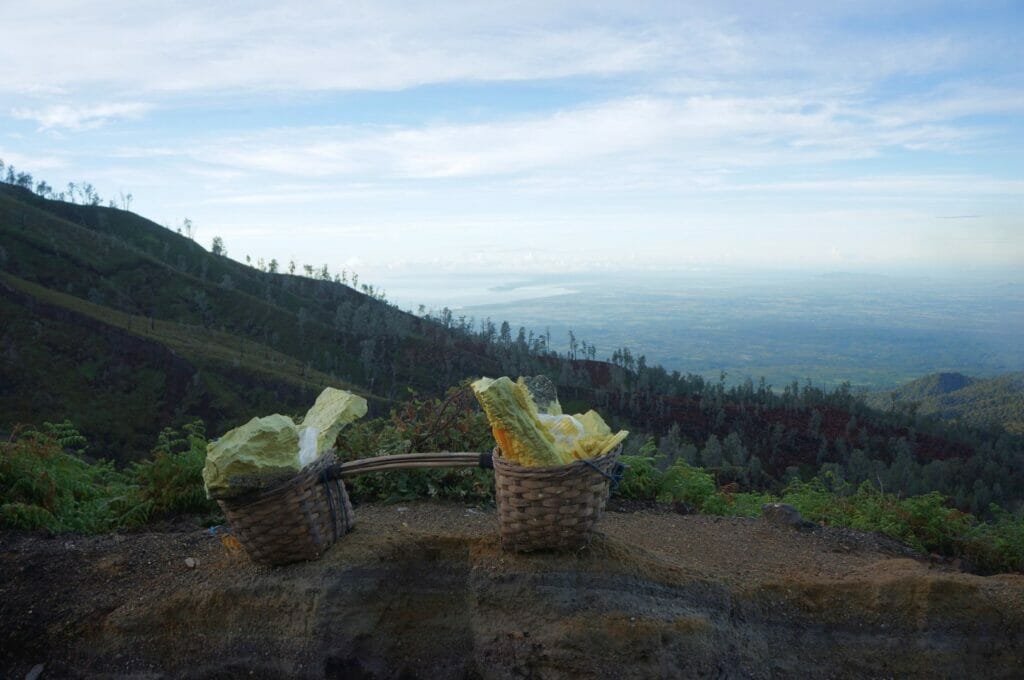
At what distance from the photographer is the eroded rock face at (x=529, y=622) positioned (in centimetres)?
407

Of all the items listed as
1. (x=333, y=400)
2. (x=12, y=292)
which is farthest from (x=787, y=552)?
(x=12, y=292)

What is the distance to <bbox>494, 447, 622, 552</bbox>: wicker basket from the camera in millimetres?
3916

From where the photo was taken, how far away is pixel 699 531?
6.11 m

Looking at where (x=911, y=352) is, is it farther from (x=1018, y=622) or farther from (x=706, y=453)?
(x=1018, y=622)

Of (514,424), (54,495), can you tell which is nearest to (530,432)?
(514,424)

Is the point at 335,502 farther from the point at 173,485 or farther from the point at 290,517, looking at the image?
the point at 173,485

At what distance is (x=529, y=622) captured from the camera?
13.7 feet

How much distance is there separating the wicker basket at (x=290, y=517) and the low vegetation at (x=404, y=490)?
5.74ft

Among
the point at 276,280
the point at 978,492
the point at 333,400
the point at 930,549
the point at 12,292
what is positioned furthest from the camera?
the point at 276,280

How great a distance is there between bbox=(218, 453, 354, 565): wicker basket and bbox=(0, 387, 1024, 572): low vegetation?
175 centimetres

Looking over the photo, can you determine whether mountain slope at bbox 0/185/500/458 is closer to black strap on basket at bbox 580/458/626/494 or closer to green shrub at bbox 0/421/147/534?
green shrub at bbox 0/421/147/534

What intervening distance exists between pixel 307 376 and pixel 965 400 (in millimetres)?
93697

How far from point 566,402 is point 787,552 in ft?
230

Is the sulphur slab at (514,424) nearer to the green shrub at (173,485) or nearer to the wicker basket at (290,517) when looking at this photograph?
the wicker basket at (290,517)
